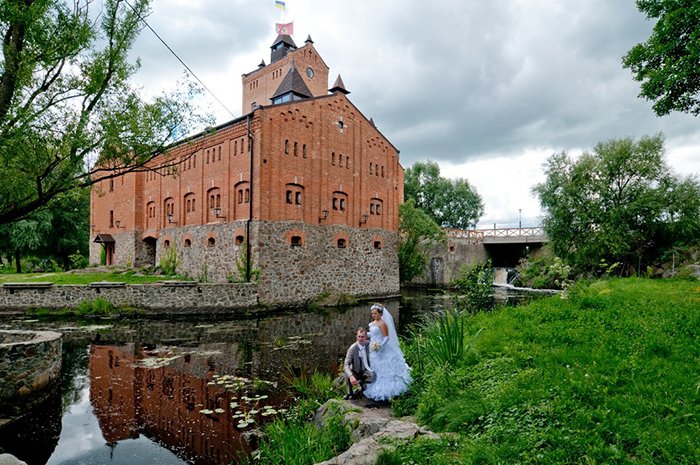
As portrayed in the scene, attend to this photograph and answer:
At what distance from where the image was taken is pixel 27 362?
25.2ft

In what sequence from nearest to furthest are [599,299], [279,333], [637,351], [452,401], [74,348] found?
1. [452,401]
2. [637,351]
3. [599,299]
4. [74,348]
5. [279,333]

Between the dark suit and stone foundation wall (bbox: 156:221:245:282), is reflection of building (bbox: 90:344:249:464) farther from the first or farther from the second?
stone foundation wall (bbox: 156:221:245:282)

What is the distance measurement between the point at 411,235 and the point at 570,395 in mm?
24498

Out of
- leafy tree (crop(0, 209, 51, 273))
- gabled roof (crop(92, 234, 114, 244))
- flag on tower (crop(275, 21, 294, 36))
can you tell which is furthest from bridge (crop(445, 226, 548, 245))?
leafy tree (crop(0, 209, 51, 273))

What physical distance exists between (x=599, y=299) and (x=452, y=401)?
6487 millimetres

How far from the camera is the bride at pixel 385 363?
6172 mm

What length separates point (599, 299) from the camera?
9.73 metres

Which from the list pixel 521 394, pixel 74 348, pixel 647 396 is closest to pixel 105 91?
pixel 74 348

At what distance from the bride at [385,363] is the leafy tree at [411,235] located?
73.9 ft

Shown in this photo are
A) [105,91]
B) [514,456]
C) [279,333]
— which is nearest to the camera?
[514,456]

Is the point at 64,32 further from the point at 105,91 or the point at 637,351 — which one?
the point at 637,351

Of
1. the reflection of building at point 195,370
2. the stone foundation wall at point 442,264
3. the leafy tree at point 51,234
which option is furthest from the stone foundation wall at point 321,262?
the leafy tree at point 51,234

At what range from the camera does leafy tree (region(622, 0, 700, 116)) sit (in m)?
11.2

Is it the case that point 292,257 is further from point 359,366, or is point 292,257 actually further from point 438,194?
point 438,194
